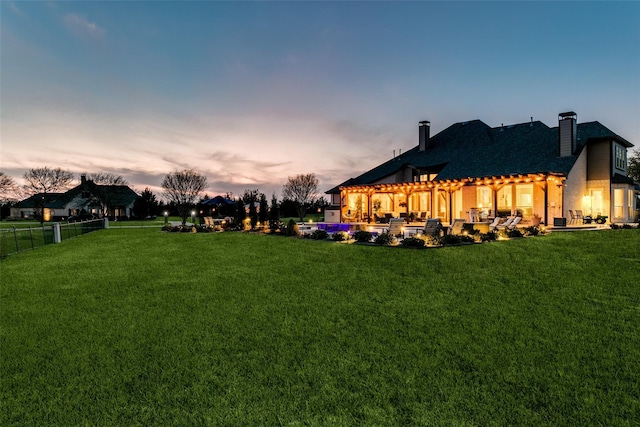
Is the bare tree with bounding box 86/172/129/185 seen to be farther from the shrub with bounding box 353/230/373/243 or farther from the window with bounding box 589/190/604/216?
the window with bounding box 589/190/604/216

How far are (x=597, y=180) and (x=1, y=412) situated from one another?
27827mm

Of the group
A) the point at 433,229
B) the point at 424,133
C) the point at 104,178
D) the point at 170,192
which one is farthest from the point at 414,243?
the point at 104,178

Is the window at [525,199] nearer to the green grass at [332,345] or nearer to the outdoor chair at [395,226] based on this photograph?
the outdoor chair at [395,226]

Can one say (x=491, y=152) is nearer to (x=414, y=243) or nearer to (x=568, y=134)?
(x=568, y=134)

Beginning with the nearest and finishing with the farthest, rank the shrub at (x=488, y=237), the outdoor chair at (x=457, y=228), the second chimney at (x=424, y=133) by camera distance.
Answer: the shrub at (x=488, y=237) → the outdoor chair at (x=457, y=228) → the second chimney at (x=424, y=133)

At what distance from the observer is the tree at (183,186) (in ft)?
155

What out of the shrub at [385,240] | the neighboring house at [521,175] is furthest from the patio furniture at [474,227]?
the neighboring house at [521,175]

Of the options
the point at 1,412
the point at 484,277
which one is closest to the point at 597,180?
the point at 484,277

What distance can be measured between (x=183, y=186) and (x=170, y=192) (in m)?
2.33

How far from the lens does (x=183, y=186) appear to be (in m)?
47.2

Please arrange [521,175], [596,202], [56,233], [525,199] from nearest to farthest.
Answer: [56,233], [521,175], [596,202], [525,199]

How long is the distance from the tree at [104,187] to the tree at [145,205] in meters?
4.39

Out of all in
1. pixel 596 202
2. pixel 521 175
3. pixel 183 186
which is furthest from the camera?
pixel 183 186

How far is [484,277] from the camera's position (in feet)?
25.3
